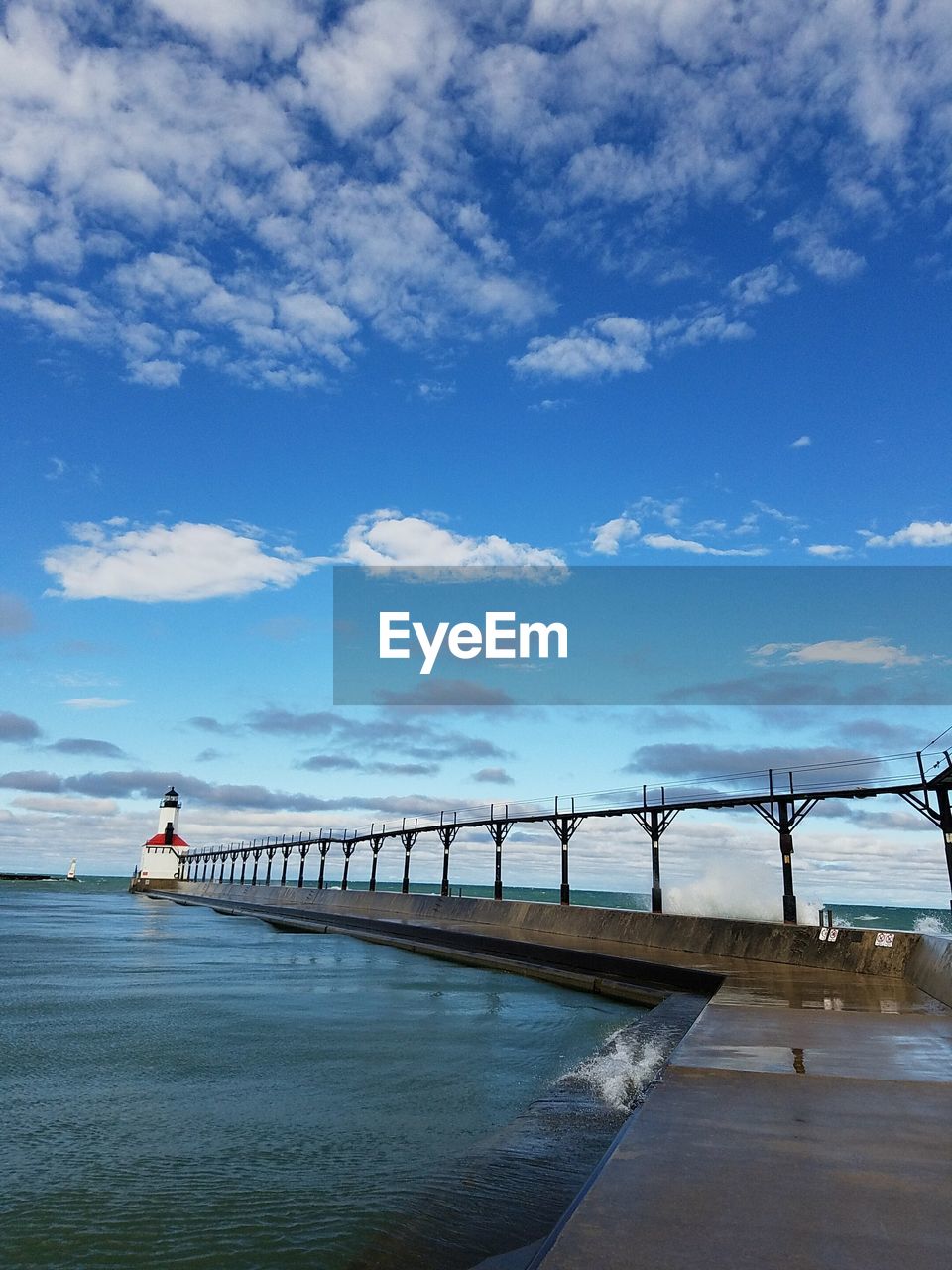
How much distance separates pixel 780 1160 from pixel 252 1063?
889cm

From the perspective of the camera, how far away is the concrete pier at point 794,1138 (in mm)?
3422

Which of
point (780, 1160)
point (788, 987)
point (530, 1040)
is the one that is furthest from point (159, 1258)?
point (788, 987)

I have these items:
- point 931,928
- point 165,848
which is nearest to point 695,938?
point 931,928

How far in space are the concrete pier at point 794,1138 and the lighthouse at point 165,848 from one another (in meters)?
113

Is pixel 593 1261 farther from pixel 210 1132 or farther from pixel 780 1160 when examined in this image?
pixel 210 1132

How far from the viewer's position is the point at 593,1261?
321 cm

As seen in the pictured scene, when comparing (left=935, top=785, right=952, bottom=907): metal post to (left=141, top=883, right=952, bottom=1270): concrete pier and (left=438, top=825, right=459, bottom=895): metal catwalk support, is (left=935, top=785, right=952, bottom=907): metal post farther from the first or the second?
(left=438, top=825, right=459, bottom=895): metal catwalk support

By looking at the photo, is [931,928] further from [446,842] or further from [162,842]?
[162,842]

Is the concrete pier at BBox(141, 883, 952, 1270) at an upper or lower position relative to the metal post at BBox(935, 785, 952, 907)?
lower

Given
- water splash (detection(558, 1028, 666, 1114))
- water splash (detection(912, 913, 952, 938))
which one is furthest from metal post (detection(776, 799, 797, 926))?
water splash (detection(558, 1028, 666, 1114))

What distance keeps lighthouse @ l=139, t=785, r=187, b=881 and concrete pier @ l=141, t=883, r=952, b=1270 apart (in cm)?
11254

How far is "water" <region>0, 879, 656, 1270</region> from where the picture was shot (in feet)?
18.4

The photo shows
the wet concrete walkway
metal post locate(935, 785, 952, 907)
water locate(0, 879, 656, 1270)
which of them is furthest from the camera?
metal post locate(935, 785, 952, 907)

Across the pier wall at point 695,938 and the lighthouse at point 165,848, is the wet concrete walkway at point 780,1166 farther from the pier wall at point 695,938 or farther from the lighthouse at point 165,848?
the lighthouse at point 165,848
